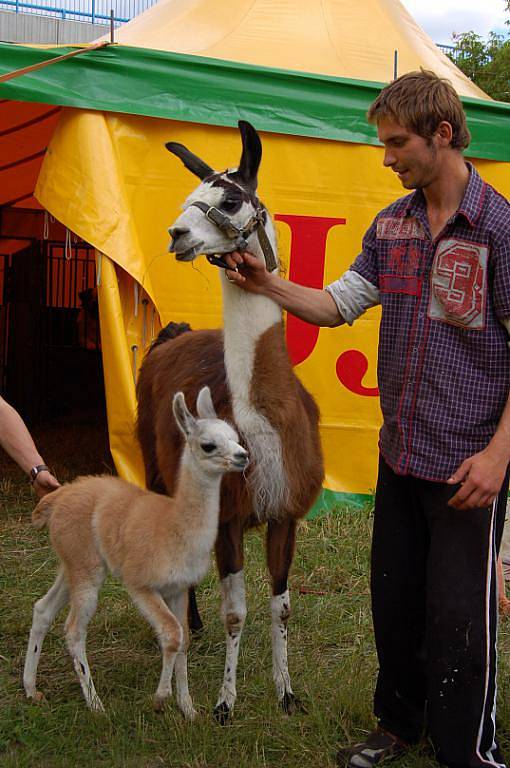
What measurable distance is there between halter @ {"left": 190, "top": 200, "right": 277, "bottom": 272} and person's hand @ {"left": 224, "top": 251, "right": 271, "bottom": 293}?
0.11 ft

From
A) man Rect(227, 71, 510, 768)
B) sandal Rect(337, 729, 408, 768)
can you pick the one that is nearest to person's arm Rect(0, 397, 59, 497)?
man Rect(227, 71, 510, 768)

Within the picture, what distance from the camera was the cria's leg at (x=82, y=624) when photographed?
3.29 m

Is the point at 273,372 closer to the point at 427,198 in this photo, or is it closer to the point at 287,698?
the point at 427,198

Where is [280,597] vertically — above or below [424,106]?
below

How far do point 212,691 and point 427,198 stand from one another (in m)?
2.19

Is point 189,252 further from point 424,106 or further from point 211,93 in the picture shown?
point 211,93

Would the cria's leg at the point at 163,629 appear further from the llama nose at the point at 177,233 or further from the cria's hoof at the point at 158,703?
the llama nose at the point at 177,233

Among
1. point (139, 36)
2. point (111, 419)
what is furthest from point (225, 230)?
point (139, 36)

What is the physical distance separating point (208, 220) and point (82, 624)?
158 cm

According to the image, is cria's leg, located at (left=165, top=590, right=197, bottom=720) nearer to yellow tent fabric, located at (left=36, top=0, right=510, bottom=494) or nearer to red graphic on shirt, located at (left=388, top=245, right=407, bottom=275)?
red graphic on shirt, located at (left=388, top=245, right=407, bottom=275)

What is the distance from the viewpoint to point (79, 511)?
3377 mm

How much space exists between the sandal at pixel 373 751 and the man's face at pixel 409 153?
187cm

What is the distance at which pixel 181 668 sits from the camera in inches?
130

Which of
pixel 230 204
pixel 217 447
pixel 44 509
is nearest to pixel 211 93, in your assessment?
pixel 230 204
